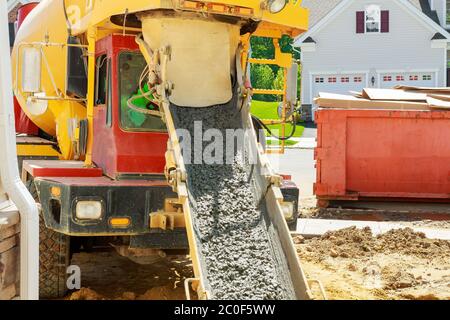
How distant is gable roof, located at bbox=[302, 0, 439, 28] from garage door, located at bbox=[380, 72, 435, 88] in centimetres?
338

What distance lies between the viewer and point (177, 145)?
537cm

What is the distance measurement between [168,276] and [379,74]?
88.1ft

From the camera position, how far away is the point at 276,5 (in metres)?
5.91

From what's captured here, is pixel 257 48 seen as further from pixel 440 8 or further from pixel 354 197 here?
pixel 354 197

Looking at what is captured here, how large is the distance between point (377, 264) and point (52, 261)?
11.4 ft

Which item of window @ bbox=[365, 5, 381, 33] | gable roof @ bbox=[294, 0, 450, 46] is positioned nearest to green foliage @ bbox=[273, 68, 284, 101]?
gable roof @ bbox=[294, 0, 450, 46]

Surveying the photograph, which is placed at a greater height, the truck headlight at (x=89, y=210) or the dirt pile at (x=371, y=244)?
the truck headlight at (x=89, y=210)

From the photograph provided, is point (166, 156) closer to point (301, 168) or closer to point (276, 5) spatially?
point (276, 5)

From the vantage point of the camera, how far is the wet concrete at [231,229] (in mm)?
4816

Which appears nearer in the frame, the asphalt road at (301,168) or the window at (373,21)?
the asphalt road at (301,168)

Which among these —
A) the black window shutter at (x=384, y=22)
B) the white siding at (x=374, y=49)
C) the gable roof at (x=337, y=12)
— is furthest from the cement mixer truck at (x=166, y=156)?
the black window shutter at (x=384, y=22)

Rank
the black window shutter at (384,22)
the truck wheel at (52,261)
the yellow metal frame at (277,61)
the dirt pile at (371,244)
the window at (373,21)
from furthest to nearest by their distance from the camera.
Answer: the window at (373,21)
the black window shutter at (384,22)
the dirt pile at (371,244)
the yellow metal frame at (277,61)
the truck wheel at (52,261)

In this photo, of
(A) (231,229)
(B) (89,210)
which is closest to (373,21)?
(B) (89,210)

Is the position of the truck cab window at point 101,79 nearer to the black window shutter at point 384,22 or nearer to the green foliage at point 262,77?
the black window shutter at point 384,22
